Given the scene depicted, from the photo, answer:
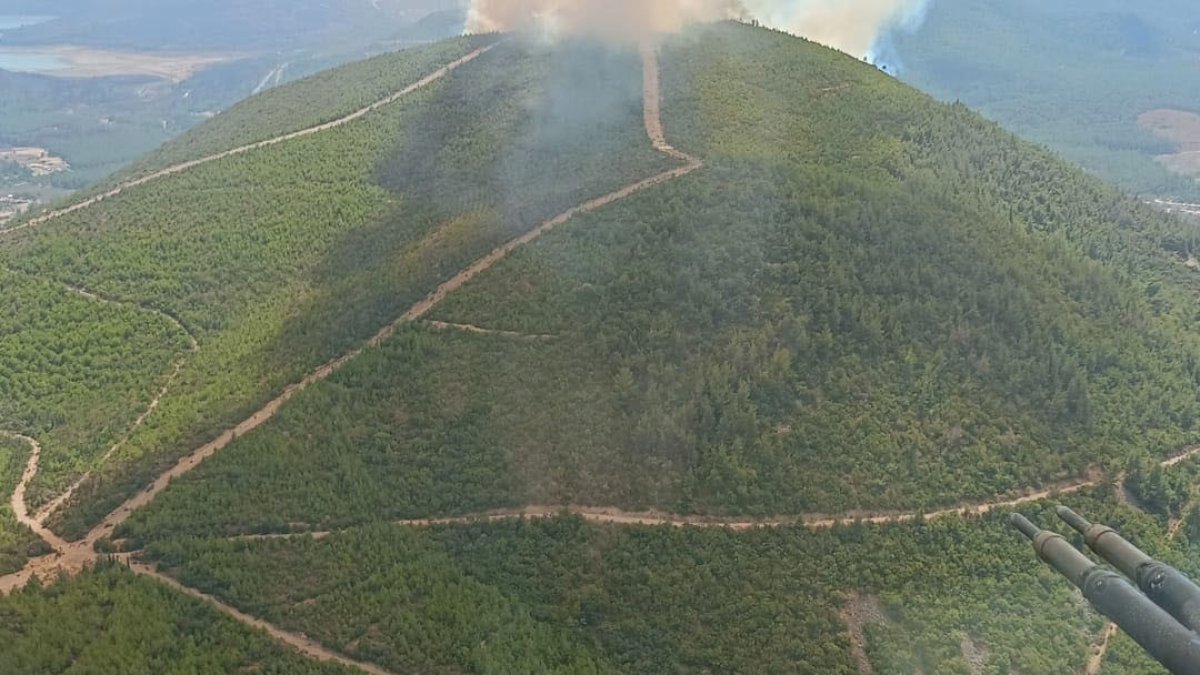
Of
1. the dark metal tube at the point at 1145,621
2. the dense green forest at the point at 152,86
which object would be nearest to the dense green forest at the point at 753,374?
the dark metal tube at the point at 1145,621

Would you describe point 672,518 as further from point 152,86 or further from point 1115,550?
point 152,86

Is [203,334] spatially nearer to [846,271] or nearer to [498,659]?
[498,659]

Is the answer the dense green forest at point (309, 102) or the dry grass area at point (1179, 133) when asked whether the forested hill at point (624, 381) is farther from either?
the dry grass area at point (1179, 133)

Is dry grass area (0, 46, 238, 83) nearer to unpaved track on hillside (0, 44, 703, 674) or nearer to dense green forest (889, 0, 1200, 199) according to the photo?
dense green forest (889, 0, 1200, 199)

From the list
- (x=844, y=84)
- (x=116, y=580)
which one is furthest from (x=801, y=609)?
(x=844, y=84)

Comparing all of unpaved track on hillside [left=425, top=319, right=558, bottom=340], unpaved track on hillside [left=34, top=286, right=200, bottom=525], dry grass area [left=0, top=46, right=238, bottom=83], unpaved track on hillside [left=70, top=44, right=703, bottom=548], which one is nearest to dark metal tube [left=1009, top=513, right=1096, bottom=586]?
unpaved track on hillside [left=425, top=319, right=558, bottom=340]
